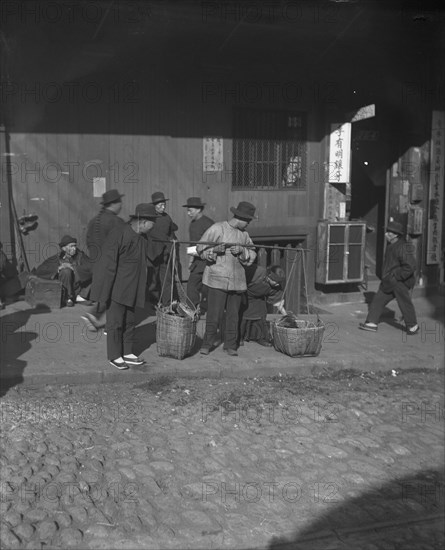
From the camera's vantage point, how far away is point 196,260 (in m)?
10.8

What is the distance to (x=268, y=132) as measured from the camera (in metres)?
12.6

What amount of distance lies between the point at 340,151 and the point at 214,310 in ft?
17.5

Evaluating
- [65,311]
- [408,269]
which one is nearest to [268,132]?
[408,269]

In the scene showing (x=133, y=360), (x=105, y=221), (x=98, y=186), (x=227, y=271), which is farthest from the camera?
(x=98, y=186)

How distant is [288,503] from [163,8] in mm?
7896

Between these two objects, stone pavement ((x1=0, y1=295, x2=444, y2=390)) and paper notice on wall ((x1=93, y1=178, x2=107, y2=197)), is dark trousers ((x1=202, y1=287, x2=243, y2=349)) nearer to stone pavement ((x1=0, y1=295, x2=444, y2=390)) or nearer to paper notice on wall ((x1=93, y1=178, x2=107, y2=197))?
stone pavement ((x1=0, y1=295, x2=444, y2=390))

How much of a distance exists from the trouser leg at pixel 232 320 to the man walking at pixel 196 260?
1.84 m

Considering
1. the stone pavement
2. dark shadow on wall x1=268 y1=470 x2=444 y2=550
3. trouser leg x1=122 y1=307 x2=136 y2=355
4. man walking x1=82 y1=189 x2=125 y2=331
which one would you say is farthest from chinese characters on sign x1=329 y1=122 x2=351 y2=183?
dark shadow on wall x1=268 y1=470 x2=444 y2=550

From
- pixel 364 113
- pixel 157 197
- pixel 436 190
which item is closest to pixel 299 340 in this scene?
pixel 157 197

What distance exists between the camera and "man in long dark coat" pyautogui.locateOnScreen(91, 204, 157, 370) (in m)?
7.63

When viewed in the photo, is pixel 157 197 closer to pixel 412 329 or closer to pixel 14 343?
pixel 14 343

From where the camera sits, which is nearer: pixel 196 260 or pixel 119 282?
pixel 119 282

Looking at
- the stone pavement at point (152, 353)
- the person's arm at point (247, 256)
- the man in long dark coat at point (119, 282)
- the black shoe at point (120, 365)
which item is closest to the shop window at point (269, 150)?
the stone pavement at point (152, 353)

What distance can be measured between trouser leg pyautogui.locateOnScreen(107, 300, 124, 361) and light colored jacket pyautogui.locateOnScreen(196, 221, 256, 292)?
4.36ft
